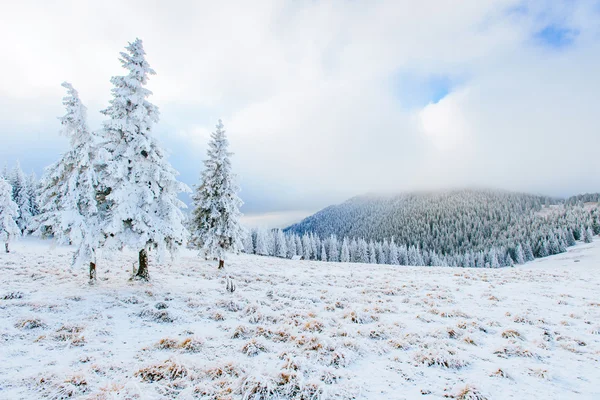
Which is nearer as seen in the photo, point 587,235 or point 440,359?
point 440,359

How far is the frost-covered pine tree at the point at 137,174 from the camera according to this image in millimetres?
13844

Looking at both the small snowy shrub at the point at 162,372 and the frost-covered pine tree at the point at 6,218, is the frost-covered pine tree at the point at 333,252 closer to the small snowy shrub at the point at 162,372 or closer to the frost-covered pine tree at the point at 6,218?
the frost-covered pine tree at the point at 6,218

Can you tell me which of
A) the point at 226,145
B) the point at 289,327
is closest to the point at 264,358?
the point at 289,327

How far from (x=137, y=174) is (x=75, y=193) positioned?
3029 millimetres

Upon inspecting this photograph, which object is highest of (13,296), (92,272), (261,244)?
(92,272)

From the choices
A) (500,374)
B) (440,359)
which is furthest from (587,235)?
(440,359)

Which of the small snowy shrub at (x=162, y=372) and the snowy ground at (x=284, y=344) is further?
the small snowy shrub at (x=162, y=372)

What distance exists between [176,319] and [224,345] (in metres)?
3.21

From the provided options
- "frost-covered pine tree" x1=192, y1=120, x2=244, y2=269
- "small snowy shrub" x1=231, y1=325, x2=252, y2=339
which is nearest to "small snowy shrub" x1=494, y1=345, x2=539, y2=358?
"small snowy shrub" x1=231, y1=325, x2=252, y2=339

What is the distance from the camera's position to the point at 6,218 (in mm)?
30250

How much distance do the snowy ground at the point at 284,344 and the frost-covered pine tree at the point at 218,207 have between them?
908 cm

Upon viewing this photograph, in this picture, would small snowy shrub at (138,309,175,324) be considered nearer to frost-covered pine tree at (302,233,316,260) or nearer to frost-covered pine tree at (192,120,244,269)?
frost-covered pine tree at (192,120,244,269)

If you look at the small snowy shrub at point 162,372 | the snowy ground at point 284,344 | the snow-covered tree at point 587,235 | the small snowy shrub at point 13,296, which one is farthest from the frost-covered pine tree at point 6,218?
the snow-covered tree at point 587,235

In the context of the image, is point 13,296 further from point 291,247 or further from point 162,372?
point 291,247
